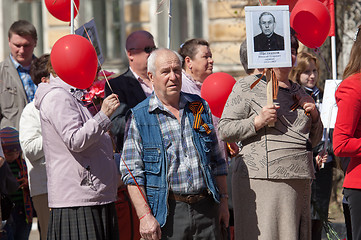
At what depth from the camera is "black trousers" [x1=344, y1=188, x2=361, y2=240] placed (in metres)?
4.57

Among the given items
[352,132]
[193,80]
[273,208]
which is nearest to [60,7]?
[193,80]

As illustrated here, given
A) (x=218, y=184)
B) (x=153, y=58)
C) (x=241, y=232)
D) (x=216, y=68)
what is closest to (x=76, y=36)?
(x=153, y=58)

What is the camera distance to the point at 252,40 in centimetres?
476

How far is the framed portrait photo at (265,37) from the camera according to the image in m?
4.73

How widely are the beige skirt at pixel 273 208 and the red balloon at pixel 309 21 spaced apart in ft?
3.93

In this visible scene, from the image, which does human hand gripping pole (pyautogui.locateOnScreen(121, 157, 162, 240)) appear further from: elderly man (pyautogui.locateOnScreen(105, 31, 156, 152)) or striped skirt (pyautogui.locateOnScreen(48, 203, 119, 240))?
elderly man (pyautogui.locateOnScreen(105, 31, 156, 152))

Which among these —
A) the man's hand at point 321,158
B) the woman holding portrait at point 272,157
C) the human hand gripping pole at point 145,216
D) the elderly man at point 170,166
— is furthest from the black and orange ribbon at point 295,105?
the man's hand at point 321,158

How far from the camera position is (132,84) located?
5953mm

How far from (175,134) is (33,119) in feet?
6.15

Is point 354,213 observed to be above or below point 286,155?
below

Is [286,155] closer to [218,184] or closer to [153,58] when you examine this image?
[218,184]

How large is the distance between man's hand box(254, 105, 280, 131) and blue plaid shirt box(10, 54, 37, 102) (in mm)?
3202

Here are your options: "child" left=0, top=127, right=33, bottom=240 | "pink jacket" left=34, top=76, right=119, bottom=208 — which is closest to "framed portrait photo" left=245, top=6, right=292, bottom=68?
"pink jacket" left=34, top=76, right=119, bottom=208

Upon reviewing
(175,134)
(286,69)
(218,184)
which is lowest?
(218,184)
